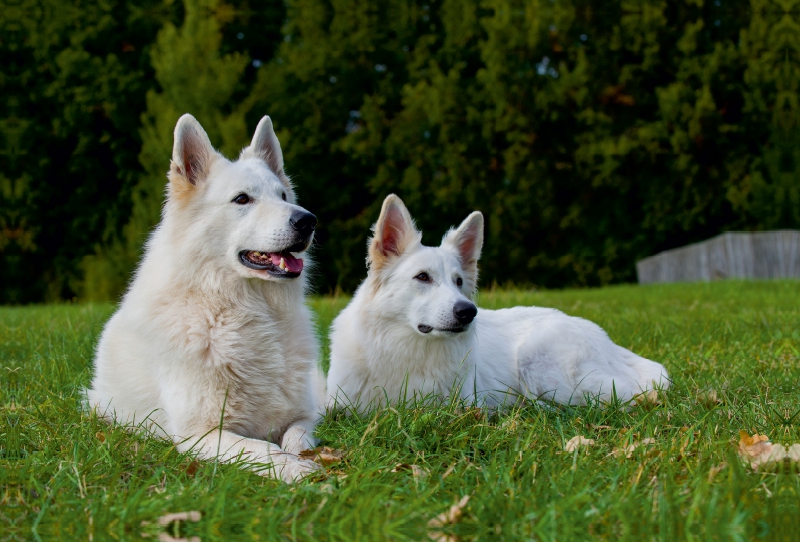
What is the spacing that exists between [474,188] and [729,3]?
25.6 ft

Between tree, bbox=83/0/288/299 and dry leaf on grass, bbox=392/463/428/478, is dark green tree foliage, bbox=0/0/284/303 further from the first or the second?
dry leaf on grass, bbox=392/463/428/478

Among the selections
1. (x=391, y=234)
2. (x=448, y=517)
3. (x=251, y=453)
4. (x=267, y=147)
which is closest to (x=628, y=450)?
(x=448, y=517)

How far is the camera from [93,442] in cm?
324

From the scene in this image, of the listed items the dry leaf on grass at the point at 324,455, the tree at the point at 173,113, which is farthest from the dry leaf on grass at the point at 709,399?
the tree at the point at 173,113

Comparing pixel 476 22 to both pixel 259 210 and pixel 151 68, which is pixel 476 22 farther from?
pixel 259 210

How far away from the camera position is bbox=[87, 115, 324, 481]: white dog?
347 cm

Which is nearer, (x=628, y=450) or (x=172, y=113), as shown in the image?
(x=628, y=450)

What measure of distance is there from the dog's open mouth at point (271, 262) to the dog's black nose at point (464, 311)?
3.34 ft

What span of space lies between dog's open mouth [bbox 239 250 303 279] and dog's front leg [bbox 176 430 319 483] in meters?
0.80

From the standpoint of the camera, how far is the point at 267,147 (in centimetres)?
413

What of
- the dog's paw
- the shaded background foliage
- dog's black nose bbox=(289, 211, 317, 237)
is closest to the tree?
the shaded background foliage

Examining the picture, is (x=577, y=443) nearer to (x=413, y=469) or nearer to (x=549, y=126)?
(x=413, y=469)

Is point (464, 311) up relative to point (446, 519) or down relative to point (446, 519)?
up

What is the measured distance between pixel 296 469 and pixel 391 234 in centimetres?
211
